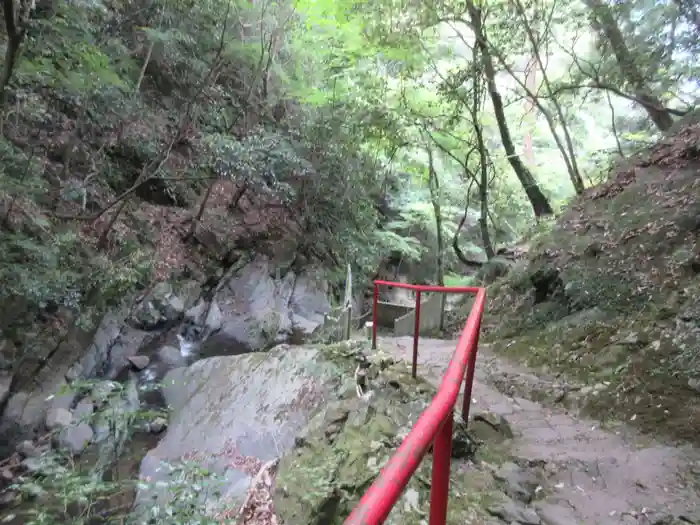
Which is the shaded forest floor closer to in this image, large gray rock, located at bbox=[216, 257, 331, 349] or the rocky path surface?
the rocky path surface

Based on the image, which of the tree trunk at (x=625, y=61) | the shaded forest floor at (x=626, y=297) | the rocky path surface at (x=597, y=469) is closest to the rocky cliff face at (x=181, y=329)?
the rocky path surface at (x=597, y=469)

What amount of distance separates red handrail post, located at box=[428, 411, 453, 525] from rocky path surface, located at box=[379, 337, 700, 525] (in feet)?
4.99

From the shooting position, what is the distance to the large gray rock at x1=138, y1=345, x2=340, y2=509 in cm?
496

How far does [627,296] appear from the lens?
5309 millimetres

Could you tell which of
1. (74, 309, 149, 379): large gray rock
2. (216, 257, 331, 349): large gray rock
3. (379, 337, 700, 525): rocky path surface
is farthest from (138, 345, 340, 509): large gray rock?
(216, 257, 331, 349): large gray rock

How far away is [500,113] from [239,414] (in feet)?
26.8

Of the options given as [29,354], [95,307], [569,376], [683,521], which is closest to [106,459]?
[29,354]

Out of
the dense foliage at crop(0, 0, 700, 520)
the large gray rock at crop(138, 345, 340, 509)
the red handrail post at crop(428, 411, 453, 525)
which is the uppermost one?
the dense foliage at crop(0, 0, 700, 520)

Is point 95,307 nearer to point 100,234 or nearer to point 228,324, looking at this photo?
point 100,234

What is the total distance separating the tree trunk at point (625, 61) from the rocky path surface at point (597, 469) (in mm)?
6652

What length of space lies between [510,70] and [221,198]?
26.8 feet

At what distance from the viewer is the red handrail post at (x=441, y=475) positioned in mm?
1303

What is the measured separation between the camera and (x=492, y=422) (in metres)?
3.67

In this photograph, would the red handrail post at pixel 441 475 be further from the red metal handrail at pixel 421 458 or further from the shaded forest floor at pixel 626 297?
the shaded forest floor at pixel 626 297
